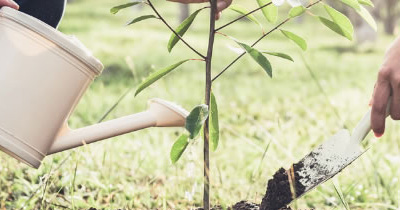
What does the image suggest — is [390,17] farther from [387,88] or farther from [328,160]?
[387,88]

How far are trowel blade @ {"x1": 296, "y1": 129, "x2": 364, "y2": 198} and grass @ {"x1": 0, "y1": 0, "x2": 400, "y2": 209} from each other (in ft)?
0.47

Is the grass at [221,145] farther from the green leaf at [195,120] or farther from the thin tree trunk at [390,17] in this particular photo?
the thin tree trunk at [390,17]

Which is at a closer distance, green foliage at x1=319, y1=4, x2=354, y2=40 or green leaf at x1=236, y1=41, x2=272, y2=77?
green leaf at x1=236, y1=41, x2=272, y2=77

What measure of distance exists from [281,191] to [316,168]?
0.13 meters

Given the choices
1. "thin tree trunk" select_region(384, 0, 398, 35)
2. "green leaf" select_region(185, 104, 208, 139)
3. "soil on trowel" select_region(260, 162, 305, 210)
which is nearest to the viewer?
"green leaf" select_region(185, 104, 208, 139)

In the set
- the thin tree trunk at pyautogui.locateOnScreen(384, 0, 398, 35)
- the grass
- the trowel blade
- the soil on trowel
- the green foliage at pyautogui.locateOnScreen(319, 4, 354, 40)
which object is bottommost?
the soil on trowel

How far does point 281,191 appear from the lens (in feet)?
5.84

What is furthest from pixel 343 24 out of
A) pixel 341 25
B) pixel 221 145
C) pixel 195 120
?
pixel 221 145

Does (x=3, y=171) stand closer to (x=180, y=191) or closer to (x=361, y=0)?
(x=180, y=191)

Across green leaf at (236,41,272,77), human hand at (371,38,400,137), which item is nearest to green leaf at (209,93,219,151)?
green leaf at (236,41,272,77)

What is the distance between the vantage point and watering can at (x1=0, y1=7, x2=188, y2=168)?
5.09ft

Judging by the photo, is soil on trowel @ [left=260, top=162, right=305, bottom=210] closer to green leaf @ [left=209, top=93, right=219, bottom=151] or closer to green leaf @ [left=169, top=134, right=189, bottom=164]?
green leaf @ [left=209, top=93, right=219, bottom=151]

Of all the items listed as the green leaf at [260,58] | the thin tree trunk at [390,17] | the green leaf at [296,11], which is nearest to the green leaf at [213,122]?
the green leaf at [260,58]

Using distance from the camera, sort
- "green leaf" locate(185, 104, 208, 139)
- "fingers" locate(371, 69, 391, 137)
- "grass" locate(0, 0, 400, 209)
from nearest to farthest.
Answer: "green leaf" locate(185, 104, 208, 139)
"fingers" locate(371, 69, 391, 137)
"grass" locate(0, 0, 400, 209)
